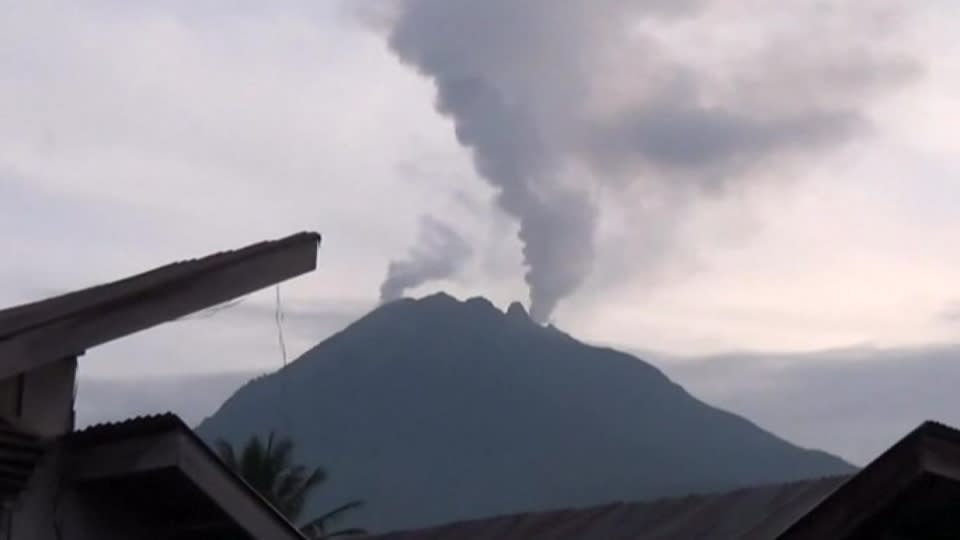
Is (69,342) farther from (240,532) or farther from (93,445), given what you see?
(240,532)

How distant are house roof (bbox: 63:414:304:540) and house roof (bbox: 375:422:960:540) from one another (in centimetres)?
340

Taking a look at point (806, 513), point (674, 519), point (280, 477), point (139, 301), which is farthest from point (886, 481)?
point (280, 477)

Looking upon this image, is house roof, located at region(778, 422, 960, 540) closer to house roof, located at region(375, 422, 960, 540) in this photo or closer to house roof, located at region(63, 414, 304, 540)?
house roof, located at region(375, 422, 960, 540)

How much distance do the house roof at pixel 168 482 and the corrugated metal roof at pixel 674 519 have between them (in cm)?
451

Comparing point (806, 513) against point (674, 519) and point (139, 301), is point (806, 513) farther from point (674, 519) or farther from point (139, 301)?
point (674, 519)

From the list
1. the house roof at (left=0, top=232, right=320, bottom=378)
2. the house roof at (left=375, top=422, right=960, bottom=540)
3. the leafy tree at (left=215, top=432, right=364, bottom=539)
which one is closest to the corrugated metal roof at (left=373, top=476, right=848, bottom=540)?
the house roof at (left=375, top=422, right=960, bottom=540)

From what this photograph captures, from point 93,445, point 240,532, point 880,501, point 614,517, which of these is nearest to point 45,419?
point 93,445

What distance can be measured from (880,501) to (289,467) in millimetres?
37338

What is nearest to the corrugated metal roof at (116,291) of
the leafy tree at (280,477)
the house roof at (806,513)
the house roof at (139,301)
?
the house roof at (139,301)

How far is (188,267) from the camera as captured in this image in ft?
41.5

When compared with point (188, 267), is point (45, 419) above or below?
below

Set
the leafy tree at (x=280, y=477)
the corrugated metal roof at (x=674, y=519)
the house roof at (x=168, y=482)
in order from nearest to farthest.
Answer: the house roof at (x=168, y=482) → the corrugated metal roof at (x=674, y=519) → the leafy tree at (x=280, y=477)

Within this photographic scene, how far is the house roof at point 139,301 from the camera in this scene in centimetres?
1127

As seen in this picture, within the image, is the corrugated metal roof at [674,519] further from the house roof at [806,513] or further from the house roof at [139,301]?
the house roof at [139,301]
